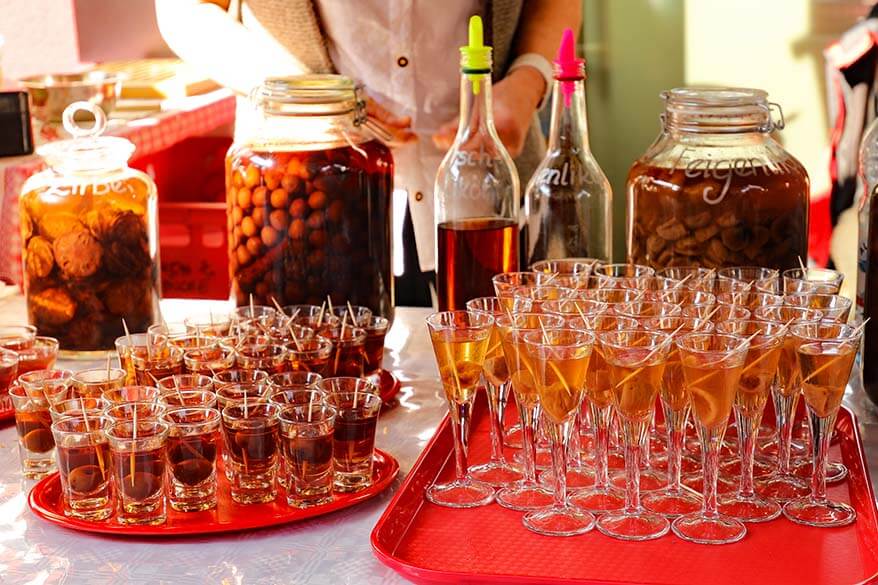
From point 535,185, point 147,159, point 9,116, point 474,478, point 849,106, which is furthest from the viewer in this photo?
point 147,159

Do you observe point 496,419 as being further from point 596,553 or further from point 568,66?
point 568,66

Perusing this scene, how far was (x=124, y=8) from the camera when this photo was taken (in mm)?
4367

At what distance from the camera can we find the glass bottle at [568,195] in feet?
4.80

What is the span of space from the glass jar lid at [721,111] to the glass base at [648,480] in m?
0.45

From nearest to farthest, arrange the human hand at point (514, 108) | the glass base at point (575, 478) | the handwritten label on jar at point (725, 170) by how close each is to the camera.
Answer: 1. the glass base at point (575, 478)
2. the handwritten label on jar at point (725, 170)
3. the human hand at point (514, 108)

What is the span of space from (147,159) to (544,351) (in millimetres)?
2736

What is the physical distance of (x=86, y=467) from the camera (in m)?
1.04

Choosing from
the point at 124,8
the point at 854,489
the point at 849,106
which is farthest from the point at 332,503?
the point at 124,8

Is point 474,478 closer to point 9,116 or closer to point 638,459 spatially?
point 638,459

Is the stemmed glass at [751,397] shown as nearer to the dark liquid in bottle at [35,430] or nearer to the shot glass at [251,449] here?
the shot glass at [251,449]

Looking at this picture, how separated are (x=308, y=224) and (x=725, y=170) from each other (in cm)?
51

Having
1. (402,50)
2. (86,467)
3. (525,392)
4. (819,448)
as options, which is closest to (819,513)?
(819,448)

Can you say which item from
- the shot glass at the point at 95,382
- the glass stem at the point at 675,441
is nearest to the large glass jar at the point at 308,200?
the shot glass at the point at 95,382

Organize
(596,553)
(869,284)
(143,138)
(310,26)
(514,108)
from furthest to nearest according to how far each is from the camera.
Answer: (143,138), (310,26), (514,108), (869,284), (596,553)
